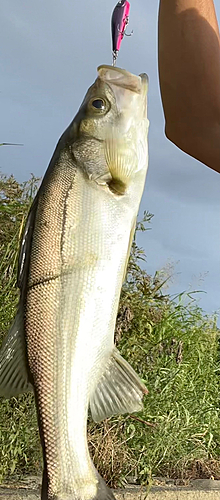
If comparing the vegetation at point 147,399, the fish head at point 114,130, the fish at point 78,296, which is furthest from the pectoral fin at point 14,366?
the vegetation at point 147,399

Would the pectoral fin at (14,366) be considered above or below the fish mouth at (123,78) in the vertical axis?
below

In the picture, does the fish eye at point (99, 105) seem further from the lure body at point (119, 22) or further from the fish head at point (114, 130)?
the lure body at point (119, 22)

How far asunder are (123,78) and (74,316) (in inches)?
28.1

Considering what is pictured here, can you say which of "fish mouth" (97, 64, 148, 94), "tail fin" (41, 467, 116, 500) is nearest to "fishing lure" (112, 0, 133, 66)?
"fish mouth" (97, 64, 148, 94)

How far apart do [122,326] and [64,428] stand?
144 inches

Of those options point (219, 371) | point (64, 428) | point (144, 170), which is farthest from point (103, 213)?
point (219, 371)

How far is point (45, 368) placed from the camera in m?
1.84

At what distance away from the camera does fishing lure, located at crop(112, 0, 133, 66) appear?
2.27 meters

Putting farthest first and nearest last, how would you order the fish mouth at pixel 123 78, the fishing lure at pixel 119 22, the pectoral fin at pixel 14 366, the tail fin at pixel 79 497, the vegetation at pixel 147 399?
the vegetation at pixel 147 399 < the fishing lure at pixel 119 22 < the fish mouth at pixel 123 78 < the pectoral fin at pixel 14 366 < the tail fin at pixel 79 497

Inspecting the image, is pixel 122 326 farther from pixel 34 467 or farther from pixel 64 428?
pixel 64 428

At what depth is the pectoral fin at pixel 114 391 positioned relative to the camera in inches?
74.2

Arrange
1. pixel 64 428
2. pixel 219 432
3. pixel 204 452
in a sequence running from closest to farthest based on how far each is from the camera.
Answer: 1. pixel 64 428
2. pixel 204 452
3. pixel 219 432

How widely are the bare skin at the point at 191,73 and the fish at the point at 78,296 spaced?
0.35 feet

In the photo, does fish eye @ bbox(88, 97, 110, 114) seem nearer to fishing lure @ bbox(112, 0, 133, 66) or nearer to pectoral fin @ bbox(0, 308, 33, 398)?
fishing lure @ bbox(112, 0, 133, 66)
